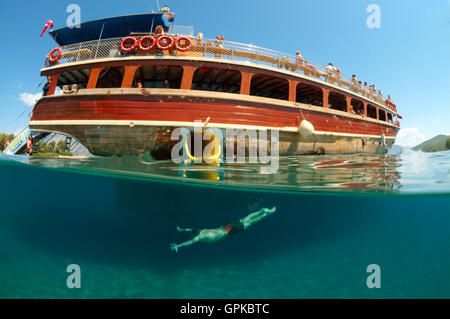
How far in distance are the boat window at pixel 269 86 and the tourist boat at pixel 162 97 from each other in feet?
0.47

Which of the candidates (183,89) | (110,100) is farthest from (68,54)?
(183,89)

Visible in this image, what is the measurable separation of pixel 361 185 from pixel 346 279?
6270mm

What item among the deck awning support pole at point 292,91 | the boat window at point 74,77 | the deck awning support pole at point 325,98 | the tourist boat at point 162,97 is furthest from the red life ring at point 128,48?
the deck awning support pole at point 325,98

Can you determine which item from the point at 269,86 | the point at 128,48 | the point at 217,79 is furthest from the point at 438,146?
the point at 128,48

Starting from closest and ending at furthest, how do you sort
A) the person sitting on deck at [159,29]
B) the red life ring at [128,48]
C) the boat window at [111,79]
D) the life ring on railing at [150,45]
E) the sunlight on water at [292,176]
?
the sunlight on water at [292,176] → the life ring on railing at [150,45] → the red life ring at [128,48] → the person sitting on deck at [159,29] → the boat window at [111,79]

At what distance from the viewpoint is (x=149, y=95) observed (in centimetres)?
916

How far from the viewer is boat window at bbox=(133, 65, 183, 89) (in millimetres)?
11779

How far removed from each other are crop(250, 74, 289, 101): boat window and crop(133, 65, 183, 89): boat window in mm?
5069

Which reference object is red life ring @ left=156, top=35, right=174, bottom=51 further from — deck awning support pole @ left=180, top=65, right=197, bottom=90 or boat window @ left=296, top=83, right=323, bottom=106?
boat window @ left=296, top=83, right=323, bottom=106

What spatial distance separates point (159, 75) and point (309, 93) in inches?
436

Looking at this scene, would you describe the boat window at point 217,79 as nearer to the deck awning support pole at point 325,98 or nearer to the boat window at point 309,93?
the boat window at point 309,93

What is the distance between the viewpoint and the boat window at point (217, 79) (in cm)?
1163

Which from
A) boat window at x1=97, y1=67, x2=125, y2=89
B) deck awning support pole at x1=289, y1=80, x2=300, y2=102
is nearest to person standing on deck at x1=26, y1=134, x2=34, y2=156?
boat window at x1=97, y1=67, x2=125, y2=89
